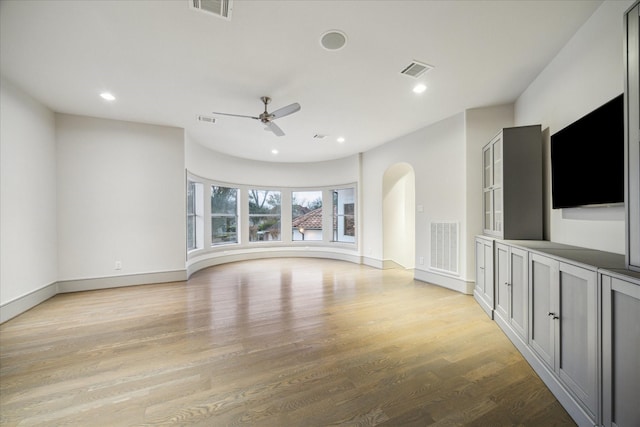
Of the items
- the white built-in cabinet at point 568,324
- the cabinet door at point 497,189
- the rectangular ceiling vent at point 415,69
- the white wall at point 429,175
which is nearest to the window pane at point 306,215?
the white wall at point 429,175

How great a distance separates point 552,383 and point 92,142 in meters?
6.47

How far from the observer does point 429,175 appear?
4.75 m

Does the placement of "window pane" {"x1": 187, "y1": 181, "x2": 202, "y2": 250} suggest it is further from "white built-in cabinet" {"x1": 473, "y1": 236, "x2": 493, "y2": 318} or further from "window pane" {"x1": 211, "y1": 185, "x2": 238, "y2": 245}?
"white built-in cabinet" {"x1": 473, "y1": 236, "x2": 493, "y2": 318}

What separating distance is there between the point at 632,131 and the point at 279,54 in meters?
2.64

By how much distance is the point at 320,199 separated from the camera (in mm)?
7930

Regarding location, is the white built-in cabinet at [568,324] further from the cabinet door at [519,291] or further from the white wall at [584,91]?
the white wall at [584,91]

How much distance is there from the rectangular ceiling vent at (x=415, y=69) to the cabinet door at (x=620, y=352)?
241 centimetres

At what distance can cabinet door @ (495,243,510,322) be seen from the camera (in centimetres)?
267

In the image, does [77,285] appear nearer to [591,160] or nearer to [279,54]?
[279,54]

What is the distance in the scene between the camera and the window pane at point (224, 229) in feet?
22.3

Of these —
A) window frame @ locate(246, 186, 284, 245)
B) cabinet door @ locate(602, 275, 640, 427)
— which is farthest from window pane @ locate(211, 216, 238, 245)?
cabinet door @ locate(602, 275, 640, 427)

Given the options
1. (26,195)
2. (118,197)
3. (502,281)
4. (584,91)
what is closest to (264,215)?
(118,197)

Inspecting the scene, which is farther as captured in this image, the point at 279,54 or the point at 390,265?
the point at 390,265

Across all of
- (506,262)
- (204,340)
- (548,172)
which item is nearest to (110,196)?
(204,340)
